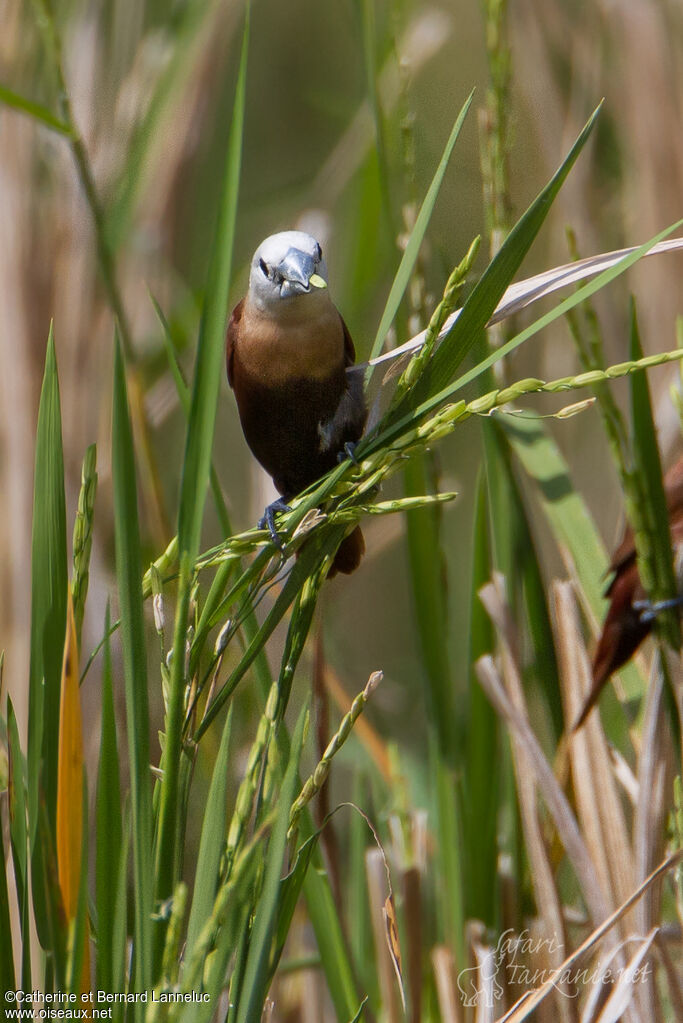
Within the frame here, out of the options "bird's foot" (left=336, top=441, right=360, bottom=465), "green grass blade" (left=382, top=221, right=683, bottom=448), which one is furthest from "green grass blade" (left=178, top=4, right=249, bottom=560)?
"bird's foot" (left=336, top=441, right=360, bottom=465)

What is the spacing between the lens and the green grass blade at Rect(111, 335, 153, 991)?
557mm

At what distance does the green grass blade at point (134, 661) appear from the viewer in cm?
56

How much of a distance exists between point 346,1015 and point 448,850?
6.5 inches

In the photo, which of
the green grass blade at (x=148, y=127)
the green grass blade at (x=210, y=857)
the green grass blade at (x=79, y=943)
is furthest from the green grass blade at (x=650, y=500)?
the green grass blade at (x=148, y=127)

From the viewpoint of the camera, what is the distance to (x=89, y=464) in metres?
0.58

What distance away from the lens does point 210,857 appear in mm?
596

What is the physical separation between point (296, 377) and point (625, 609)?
1.50 feet

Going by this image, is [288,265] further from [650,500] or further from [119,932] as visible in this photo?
[119,932]

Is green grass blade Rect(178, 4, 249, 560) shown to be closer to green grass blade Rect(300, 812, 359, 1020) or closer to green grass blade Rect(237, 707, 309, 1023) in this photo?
green grass blade Rect(237, 707, 309, 1023)

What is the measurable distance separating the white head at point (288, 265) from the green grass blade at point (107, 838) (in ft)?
1.80

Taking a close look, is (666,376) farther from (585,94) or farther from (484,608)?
(484,608)

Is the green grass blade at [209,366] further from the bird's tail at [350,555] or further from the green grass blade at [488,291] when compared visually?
the bird's tail at [350,555]

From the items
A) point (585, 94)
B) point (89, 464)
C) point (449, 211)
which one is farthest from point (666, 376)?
point (89, 464)

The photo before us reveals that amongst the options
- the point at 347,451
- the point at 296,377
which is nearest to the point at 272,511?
the point at 347,451
